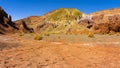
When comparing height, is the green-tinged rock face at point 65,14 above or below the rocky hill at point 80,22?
above

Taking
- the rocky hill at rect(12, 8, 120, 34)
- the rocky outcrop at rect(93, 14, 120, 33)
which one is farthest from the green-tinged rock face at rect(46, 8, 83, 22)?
the rocky outcrop at rect(93, 14, 120, 33)

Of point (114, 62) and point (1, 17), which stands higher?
point (1, 17)

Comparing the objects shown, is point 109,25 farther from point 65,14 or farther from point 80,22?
point 65,14

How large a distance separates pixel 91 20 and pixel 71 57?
64.4 meters

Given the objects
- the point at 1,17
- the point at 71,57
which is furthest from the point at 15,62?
the point at 1,17

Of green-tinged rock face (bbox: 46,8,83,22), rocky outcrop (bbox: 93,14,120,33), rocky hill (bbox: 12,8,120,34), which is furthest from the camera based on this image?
green-tinged rock face (bbox: 46,8,83,22)

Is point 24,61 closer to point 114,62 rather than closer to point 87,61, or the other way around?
point 87,61

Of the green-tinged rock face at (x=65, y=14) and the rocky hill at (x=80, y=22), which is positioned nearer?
the rocky hill at (x=80, y=22)

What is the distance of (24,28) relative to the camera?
88.4m

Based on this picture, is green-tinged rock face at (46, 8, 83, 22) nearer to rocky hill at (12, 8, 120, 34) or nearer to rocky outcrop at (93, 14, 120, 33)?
rocky hill at (12, 8, 120, 34)

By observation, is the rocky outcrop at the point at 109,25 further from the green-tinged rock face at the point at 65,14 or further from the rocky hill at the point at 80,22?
the green-tinged rock face at the point at 65,14

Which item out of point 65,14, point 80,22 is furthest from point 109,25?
point 65,14

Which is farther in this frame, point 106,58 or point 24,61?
point 106,58

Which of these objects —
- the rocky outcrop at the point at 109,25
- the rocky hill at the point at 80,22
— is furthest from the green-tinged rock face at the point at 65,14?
the rocky outcrop at the point at 109,25
